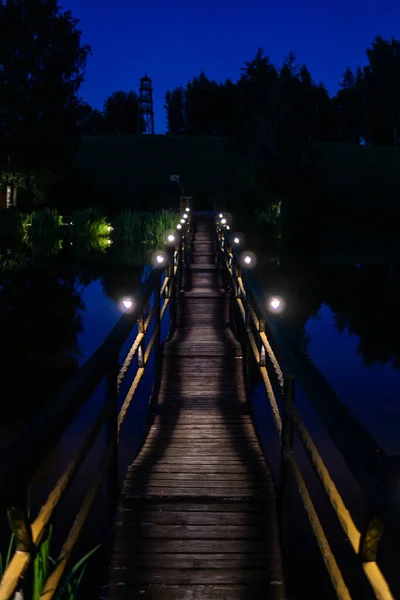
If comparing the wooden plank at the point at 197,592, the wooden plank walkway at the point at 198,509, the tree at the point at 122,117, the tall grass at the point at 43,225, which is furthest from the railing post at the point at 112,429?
the tree at the point at 122,117

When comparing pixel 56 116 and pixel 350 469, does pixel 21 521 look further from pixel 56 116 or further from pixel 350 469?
pixel 56 116

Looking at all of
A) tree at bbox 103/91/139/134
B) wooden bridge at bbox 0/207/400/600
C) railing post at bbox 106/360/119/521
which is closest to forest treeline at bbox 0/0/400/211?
wooden bridge at bbox 0/207/400/600

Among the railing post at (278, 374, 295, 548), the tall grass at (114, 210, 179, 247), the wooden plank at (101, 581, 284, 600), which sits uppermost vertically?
the tall grass at (114, 210, 179, 247)

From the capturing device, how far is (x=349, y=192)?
5575 cm

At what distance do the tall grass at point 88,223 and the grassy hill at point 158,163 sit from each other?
1861 centimetres

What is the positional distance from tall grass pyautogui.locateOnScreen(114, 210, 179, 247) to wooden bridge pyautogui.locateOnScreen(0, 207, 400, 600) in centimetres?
2287

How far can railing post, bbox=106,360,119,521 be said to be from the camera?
3592mm

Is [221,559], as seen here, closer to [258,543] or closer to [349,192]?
[258,543]

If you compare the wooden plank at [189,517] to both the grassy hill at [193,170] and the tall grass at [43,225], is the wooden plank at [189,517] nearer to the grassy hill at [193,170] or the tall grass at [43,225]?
the tall grass at [43,225]

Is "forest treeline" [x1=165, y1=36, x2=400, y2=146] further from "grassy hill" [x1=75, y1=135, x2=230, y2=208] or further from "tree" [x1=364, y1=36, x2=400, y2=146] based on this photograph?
"grassy hill" [x1=75, y1=135, x2=230, y2=208]

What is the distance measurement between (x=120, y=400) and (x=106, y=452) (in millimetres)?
7323

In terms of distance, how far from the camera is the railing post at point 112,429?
3592 millimetres

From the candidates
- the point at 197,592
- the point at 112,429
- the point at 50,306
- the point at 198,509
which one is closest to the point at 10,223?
the point at 50,306

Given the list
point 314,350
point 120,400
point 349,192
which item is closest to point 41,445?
point 120,400
